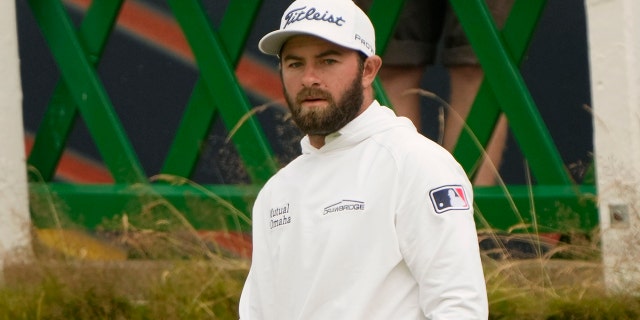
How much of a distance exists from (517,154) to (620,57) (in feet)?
5.53

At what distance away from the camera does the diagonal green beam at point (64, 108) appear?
6488 mm

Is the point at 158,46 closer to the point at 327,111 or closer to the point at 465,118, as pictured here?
the point at 465,118

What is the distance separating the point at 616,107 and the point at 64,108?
2.37 m

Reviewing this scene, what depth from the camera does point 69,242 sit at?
6.25m

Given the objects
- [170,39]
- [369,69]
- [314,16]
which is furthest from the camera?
[170,39]

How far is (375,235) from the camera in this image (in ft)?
11.0

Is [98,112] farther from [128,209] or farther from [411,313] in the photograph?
[411,313]

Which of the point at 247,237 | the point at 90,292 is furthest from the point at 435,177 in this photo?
the point at 247,237

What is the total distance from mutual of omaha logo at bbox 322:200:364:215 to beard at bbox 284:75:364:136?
0.18 metres

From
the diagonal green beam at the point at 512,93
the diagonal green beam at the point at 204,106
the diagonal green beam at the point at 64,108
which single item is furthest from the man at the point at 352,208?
the diagonal green beam at the point at 64,108

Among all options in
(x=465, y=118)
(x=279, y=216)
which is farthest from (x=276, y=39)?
(x=465, y=118)

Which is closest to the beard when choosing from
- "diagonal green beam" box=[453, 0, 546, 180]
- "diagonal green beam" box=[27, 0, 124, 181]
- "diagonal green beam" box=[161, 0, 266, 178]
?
"diagonal green beam" box=[453, 0, 546, 180]

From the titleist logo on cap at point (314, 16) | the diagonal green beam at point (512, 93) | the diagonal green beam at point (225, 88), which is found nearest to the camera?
the titleist logo on cap at point (314, 16)

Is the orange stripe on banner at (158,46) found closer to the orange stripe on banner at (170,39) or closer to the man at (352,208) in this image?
the orange stripe on banner at (170,39)
